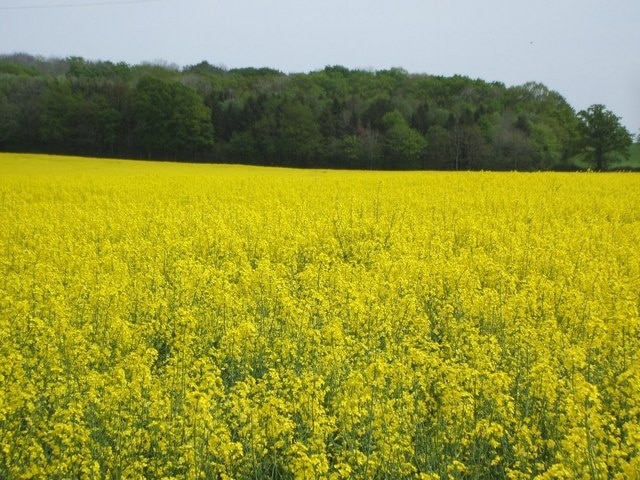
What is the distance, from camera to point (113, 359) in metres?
6.19

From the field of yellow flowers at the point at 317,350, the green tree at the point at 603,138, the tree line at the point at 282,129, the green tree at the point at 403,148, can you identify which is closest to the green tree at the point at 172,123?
the tree line at the point at 282,129

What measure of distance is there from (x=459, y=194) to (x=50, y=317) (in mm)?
15168

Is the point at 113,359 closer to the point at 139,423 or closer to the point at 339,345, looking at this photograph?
the point at 139,423

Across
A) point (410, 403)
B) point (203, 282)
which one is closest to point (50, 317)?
point (203, 282)

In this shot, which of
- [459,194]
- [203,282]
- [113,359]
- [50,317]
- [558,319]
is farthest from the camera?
[459,194]

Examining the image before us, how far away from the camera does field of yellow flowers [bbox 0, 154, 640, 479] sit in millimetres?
4230

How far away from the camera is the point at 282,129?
5472 centimetres

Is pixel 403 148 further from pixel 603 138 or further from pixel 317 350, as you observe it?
pixel 317 350

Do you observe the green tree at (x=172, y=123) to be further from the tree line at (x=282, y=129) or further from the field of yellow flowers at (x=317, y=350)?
the field of yellow flowers at (x=317, y=350)

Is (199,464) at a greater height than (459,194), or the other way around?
(459,194)

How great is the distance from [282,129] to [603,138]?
102ft

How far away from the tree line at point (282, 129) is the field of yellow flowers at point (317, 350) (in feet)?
130

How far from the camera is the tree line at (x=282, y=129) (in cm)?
5397

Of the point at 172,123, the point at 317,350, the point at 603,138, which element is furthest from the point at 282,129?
the point at 317,350
